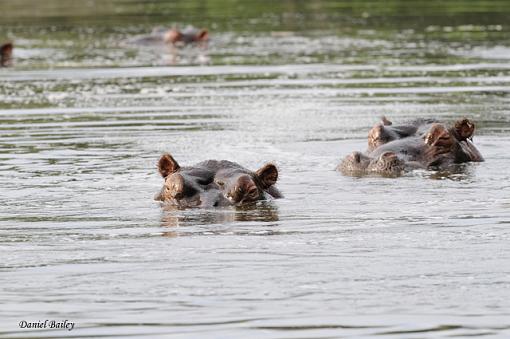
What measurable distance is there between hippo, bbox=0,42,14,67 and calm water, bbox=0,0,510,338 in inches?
8.5

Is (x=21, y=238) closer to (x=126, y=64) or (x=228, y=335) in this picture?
(x=228, y=335)

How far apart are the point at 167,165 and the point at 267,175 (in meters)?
0.82

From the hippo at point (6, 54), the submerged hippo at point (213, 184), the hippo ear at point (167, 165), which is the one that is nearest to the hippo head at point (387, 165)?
the submerged hippo at point (213, 184)

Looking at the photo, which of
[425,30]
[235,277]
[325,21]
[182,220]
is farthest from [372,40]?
[235,277]

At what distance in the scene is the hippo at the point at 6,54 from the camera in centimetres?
2452

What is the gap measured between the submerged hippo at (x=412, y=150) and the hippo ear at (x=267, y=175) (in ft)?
5.21

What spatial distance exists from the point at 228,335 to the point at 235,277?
1302 mm

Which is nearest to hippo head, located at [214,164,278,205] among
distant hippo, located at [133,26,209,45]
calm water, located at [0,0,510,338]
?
calm water, located at [0,0,510,338]

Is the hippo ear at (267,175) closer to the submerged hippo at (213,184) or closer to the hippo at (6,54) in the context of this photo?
the submerged hippo at (213,184)

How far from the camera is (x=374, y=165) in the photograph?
1288 cm

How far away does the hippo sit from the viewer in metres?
24.5

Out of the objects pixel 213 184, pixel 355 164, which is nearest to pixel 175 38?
pixel 355 164

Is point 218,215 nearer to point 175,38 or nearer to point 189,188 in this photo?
point 189,188

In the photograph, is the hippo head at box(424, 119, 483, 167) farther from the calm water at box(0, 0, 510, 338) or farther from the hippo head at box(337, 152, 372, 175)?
the hippo head at box(337, 152, 372, 175)
